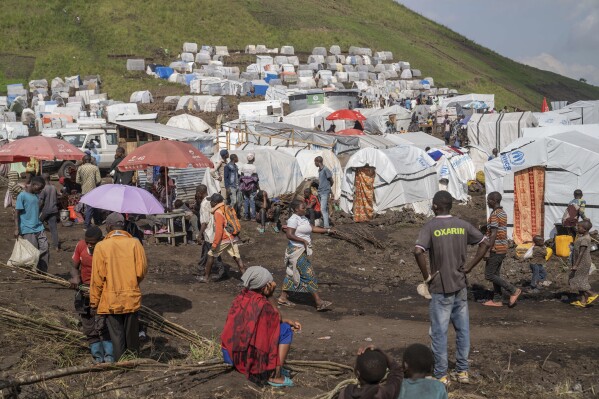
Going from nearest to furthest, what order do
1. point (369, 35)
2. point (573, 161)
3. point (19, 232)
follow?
1. point (19, 232)
2. point (573, 161)
3. point (369, 35)

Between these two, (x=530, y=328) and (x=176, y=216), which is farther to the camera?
(x=176, y=216)

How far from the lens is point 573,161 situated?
15250 mm

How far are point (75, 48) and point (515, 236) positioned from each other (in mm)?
45803

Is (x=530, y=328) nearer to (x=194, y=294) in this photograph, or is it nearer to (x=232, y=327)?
(x=232, y=327)

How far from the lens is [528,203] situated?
15703 mm

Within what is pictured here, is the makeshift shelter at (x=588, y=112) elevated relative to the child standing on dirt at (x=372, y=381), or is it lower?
elevated

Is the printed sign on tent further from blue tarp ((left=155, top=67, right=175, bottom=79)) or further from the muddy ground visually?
the muddy ground

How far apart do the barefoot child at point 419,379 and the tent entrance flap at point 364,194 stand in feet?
46.8

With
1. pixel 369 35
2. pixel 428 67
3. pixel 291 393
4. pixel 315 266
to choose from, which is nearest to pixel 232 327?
pixel 291 393

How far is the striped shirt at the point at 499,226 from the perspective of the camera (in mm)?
9734

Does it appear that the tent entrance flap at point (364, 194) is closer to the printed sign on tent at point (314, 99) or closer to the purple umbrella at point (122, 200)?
the purple umbrella at point (122, 200)

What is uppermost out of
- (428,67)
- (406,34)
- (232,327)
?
(406,34)

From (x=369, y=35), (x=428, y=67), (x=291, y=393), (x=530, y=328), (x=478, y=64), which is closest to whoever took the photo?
(x=291, y=393)

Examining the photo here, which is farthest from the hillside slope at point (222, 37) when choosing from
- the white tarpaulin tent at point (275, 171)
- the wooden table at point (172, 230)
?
the wooden table at point (172, 230)
